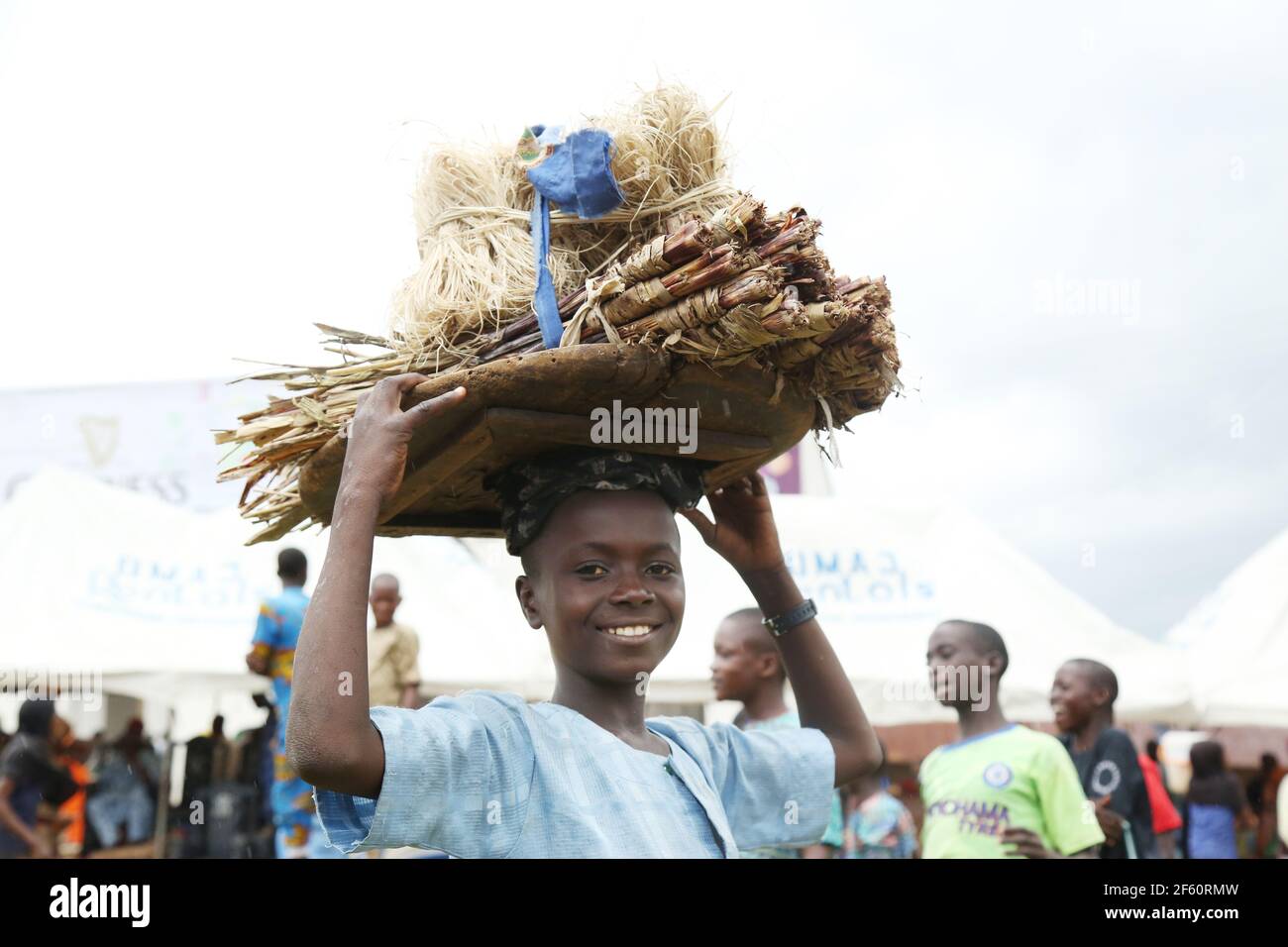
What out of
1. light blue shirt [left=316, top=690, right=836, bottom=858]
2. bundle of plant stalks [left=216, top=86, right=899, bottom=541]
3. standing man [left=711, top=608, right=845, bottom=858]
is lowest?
light blue shirt [left=316, top=690, right=836, bottom=858]

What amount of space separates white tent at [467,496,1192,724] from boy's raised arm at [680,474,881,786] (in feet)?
16.4

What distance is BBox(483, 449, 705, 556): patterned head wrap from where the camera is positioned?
2656mm

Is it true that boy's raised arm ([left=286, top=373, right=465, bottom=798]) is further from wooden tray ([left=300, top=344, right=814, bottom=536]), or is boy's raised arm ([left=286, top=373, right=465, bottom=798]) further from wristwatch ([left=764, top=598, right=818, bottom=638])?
wristwatch ([left=764, top=598, right=818, bottom=638])

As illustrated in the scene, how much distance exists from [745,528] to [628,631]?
29.4 inches

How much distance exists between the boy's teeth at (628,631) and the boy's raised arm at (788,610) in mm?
612

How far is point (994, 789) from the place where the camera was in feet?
14.8

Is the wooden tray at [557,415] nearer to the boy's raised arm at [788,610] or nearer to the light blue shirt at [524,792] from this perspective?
the boy's raised arm at [788,610]

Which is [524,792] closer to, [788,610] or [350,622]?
[350,622]

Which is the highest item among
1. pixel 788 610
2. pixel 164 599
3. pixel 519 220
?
pixel 519 220

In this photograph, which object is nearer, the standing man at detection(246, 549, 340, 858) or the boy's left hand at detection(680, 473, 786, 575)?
the boy's left hand at detection(680, 473, 786, 575)

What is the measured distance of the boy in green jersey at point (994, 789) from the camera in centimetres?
438

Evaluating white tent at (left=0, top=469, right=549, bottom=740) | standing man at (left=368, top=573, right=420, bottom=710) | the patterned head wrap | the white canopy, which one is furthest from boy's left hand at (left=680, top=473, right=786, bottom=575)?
white tent at (left=0, top=469, right=549, bottom=740)

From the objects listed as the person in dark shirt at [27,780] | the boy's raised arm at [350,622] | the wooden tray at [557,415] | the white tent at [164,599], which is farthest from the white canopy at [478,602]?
the boy's raised arm at [350,622]

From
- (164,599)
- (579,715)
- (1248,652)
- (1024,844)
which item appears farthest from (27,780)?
(1248,652)
